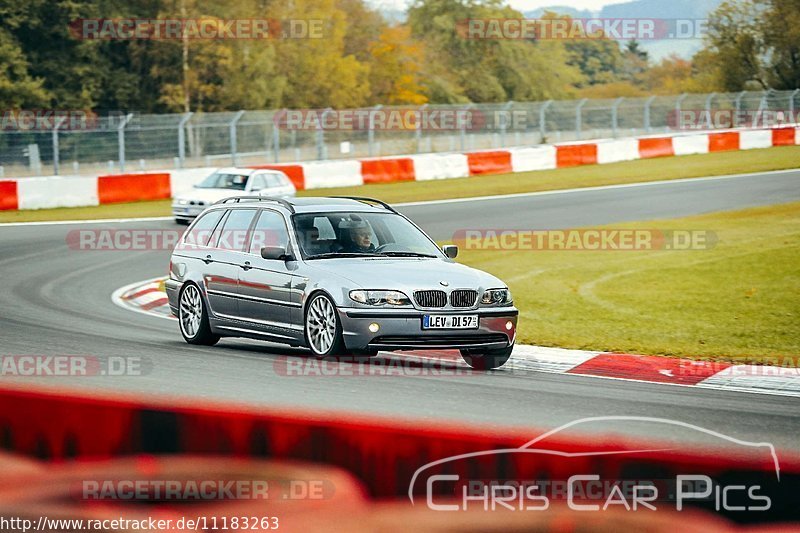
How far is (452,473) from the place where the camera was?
15.0 ft

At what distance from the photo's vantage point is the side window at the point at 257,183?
2684 centimetres

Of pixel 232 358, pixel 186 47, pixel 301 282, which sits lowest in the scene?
pixel 232 358

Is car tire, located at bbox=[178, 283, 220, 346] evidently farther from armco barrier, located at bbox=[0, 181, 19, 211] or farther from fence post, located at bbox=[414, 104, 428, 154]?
fence post, located at bbox=[414, 104, 428, 154]

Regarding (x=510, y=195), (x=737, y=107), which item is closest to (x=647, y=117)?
(x=737, y=107)

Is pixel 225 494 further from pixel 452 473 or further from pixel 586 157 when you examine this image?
pixel 586 157

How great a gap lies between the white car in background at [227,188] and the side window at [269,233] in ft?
44.1

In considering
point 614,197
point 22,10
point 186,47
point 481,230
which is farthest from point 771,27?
point 481,230

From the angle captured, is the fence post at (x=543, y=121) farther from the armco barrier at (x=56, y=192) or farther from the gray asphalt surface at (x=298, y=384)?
the gray asphalt surface at (x=298, y=384)

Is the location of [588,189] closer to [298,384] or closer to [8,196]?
[8,196]

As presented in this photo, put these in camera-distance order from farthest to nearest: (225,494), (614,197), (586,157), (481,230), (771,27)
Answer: (771,27), (586,157), (614,197), (481,230), (225,494)

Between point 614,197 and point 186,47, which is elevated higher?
point 186,47

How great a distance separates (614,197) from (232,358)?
1917 centimetres

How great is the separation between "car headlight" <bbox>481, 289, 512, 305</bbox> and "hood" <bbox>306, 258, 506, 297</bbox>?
49 mm

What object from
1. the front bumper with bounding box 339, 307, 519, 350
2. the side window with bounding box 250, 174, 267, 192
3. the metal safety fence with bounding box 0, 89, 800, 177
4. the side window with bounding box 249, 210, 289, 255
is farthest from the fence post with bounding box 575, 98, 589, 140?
the front bumper with bounding box 339, 307, 519, 350
